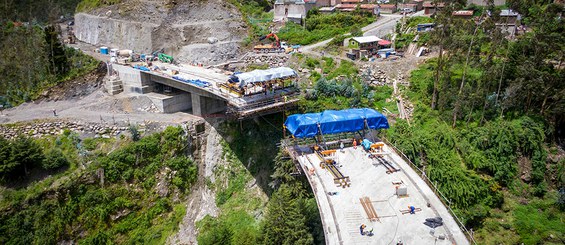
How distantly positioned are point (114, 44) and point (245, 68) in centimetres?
2407

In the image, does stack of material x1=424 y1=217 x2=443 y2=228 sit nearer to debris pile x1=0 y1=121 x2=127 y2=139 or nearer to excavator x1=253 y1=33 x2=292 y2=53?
debris pile x1=0 y1=121 x2=127 y2=139

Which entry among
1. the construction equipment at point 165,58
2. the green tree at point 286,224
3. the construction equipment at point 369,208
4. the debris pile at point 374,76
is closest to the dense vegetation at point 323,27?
the debris pile at point 374,76

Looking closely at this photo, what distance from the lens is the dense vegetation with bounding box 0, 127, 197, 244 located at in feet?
91.4

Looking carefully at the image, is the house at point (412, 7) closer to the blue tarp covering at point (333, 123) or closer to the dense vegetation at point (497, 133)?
the dense vegetation at point (497, 133)

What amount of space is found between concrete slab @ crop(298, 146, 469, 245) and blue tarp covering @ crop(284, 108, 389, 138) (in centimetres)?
184

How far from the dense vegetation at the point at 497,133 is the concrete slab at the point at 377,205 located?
6207 mm

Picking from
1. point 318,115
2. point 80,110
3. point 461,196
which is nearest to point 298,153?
point 318,115

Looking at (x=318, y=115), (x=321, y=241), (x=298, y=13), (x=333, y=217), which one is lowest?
(x=321, y=241)

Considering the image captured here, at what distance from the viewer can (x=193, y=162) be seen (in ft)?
111

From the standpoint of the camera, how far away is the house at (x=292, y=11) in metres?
55.3

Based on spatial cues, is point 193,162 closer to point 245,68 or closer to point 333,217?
point 245,68

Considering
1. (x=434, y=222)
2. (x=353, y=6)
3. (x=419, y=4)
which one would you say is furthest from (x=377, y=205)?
(x=419, y=4)

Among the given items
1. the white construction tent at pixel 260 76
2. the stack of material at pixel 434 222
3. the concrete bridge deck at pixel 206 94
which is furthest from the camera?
the concrete bridge deck at pixel 206 94

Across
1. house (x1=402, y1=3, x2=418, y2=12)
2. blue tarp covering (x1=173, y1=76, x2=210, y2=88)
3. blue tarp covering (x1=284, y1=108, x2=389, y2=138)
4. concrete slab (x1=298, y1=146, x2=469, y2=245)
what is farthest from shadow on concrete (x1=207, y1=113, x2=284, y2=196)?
house (x1=402, y1=3, x2=418, y2=12)
